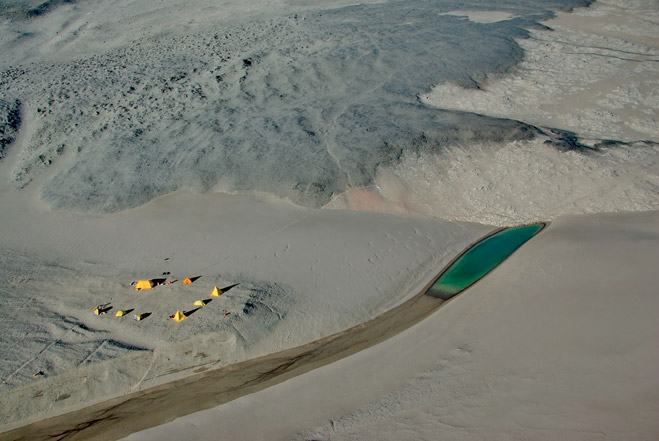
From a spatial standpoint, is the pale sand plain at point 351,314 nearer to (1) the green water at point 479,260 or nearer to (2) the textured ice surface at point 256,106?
→ (1) the green water at point 479,260

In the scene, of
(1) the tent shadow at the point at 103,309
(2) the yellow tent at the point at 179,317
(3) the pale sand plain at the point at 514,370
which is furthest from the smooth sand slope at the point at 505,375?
(1) the tent shadow at the point at 103,309

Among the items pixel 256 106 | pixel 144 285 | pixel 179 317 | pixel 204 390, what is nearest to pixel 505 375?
pixel 204 390

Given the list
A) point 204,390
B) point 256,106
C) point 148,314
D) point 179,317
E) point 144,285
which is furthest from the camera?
A: point 256,106

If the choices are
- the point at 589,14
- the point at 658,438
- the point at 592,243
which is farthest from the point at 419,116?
the point at 589,14

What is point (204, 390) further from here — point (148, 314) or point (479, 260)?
point (479, 260)

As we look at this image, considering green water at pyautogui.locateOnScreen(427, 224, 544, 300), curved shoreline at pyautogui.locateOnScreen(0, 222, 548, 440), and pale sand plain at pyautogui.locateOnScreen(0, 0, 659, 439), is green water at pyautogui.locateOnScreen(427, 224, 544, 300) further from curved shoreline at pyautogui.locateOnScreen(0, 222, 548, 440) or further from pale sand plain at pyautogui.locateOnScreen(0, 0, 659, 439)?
curved shoreline at pyautogui.locateOnScreen(0, 222, 548, 440)

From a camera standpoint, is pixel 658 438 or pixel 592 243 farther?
pixel 592 243

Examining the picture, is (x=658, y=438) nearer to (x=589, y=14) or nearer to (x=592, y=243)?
(x=592, y=243)
